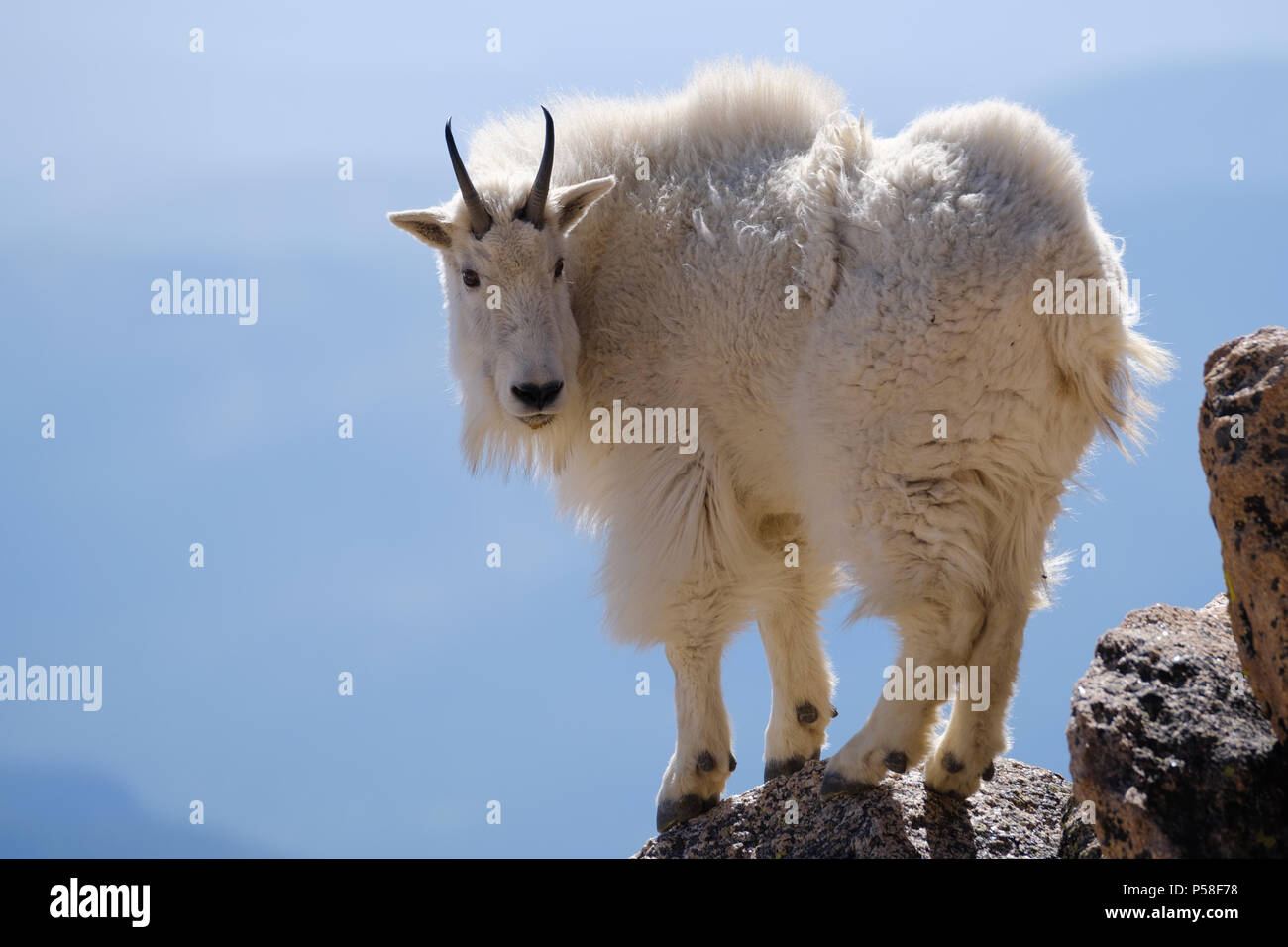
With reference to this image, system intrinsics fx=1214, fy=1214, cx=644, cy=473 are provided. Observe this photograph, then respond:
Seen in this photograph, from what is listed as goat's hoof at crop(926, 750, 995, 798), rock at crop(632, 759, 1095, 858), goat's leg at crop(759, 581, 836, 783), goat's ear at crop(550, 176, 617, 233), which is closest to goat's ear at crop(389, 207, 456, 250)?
goat's ear at crop(550, 176, 617, 233)

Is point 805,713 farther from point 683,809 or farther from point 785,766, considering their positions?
point 683,809

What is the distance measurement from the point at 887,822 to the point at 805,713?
1.55m

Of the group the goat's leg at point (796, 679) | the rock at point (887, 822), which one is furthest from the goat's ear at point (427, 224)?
the rock at point (887, 822)

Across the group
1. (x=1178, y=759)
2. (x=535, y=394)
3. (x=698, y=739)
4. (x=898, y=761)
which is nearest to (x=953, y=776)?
(x=898, y=761)

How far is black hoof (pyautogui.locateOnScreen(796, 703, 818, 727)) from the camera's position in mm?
6934

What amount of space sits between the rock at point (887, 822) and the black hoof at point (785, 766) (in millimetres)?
512

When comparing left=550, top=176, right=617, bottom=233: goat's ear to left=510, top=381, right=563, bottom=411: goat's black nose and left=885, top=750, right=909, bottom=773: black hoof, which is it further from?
left=885, top=750, right=909, bottom=773: black hoof

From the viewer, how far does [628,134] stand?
279 inches

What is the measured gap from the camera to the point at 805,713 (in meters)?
6.93

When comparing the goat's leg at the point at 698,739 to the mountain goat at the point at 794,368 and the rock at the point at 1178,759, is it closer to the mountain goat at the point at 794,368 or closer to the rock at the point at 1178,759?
the mountain goat at the point at 794,368
